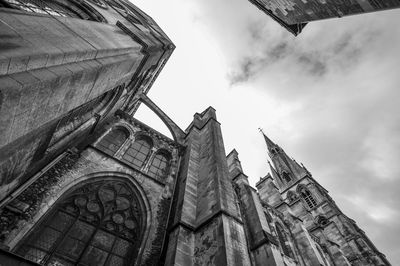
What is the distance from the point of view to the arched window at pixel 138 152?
7699 mm

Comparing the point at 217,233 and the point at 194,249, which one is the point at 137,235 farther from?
the point at 217,233

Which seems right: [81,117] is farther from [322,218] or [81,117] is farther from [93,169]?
[322,218]

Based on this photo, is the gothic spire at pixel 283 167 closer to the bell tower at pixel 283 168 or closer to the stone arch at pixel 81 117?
the bell tower at pixel 283 168

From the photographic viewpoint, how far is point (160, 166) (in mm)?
8477

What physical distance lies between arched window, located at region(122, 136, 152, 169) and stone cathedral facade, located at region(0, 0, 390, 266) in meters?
0.04

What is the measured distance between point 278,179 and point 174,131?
28.6 metres

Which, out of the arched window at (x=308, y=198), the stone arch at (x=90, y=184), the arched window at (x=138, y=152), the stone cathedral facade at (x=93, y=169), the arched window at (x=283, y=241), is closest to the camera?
the stone cathedral facade at (x=93, y=169)

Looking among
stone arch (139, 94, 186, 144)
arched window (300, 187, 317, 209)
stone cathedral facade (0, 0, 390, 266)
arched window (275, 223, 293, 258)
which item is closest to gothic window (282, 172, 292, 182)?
arched window (300, 187, 317, 209)

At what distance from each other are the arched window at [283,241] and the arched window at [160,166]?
7.87m

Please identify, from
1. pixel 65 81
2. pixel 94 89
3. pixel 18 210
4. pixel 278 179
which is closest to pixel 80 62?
pixel 65 81

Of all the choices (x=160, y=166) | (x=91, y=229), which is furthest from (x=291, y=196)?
(x=91, y=229)

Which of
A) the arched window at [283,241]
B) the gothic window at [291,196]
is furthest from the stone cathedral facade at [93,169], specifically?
the gothic window at [291,196]

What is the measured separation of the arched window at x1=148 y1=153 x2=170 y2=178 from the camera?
26.3ft

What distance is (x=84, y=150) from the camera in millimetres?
6375
